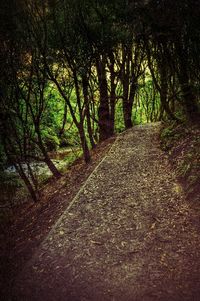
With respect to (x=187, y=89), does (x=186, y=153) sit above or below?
below

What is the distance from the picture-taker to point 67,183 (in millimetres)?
8078

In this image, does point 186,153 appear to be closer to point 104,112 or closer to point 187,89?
point 187,89

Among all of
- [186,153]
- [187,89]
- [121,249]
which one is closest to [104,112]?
[187,89]

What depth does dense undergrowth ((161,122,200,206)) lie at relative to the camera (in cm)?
559

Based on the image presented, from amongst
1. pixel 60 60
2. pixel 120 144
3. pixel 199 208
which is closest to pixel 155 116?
pixel 120 144

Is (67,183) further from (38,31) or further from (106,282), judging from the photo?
(106,282)

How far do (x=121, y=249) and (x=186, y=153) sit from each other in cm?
324

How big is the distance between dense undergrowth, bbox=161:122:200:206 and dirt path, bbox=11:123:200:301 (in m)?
0.22

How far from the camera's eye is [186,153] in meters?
6.92

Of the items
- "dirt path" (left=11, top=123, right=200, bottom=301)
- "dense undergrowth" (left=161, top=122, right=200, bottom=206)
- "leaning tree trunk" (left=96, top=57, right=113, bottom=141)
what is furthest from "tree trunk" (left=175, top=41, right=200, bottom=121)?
"leaning tree trunk" (left=96, top=57, right=113, bottom=141)

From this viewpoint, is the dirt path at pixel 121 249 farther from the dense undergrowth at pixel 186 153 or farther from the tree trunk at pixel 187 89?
the tree trunk at pixel 187 89

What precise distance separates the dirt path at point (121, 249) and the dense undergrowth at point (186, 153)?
215mm

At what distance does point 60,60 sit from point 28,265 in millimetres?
5560

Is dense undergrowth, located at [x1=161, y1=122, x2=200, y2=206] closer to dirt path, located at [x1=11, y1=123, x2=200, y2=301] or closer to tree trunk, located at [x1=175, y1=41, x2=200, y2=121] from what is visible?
dirt path, located at [x1=11, y1=123, x2=200, y2=301]
